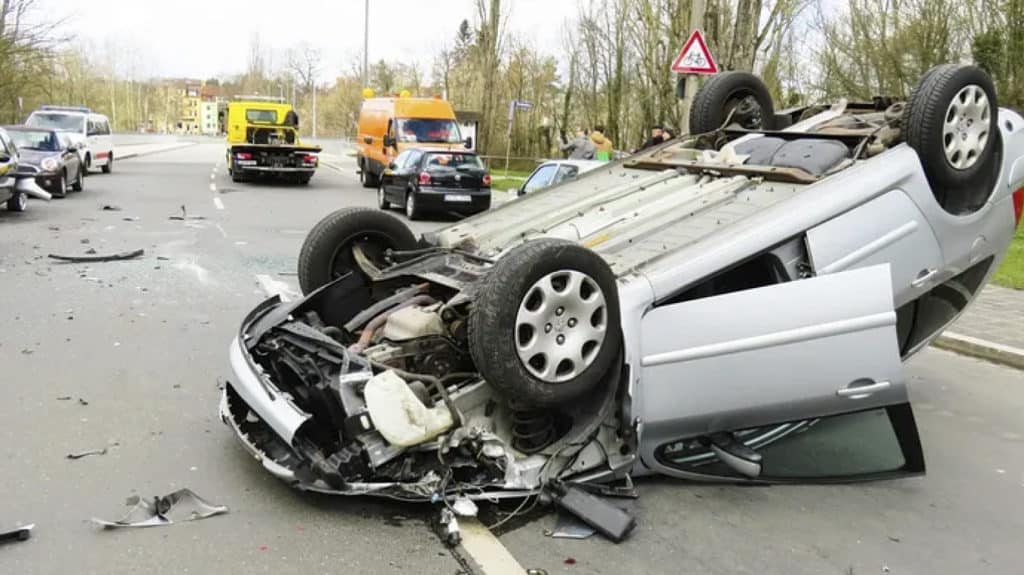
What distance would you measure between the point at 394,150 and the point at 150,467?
19950 millimetres

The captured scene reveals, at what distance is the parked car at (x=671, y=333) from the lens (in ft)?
12.0

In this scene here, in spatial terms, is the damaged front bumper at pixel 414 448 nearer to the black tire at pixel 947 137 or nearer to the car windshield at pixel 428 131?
the black tire at pixel 947 137

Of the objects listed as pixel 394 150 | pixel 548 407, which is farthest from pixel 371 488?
pixel 394 150

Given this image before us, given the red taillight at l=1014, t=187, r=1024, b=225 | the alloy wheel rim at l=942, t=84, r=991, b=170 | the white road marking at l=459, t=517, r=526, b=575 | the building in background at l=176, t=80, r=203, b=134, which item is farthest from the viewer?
the building in background at l=176, t=80, r=203, b=134

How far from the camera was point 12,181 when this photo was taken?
14695 mm

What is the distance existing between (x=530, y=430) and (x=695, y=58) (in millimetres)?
9110

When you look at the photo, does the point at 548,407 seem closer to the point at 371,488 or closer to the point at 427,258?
the point at 371,488

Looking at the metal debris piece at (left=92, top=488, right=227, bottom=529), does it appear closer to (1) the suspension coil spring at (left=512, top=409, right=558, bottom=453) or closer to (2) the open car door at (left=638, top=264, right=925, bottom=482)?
(1) the suspension coil spring at (left=512, top=409, right=558, bottom=453)

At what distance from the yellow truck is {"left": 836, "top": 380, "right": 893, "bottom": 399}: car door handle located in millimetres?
22317

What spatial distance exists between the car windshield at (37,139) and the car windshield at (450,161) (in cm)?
812

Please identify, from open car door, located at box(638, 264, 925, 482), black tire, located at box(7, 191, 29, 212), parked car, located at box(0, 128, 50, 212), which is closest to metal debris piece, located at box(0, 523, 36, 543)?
open car door, located at box(638, 264, 925, 482)

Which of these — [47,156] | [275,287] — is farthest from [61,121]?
[275,287]

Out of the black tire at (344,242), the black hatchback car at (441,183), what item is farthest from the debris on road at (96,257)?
the black hatchback car at (441,183)

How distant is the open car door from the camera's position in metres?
3.78
